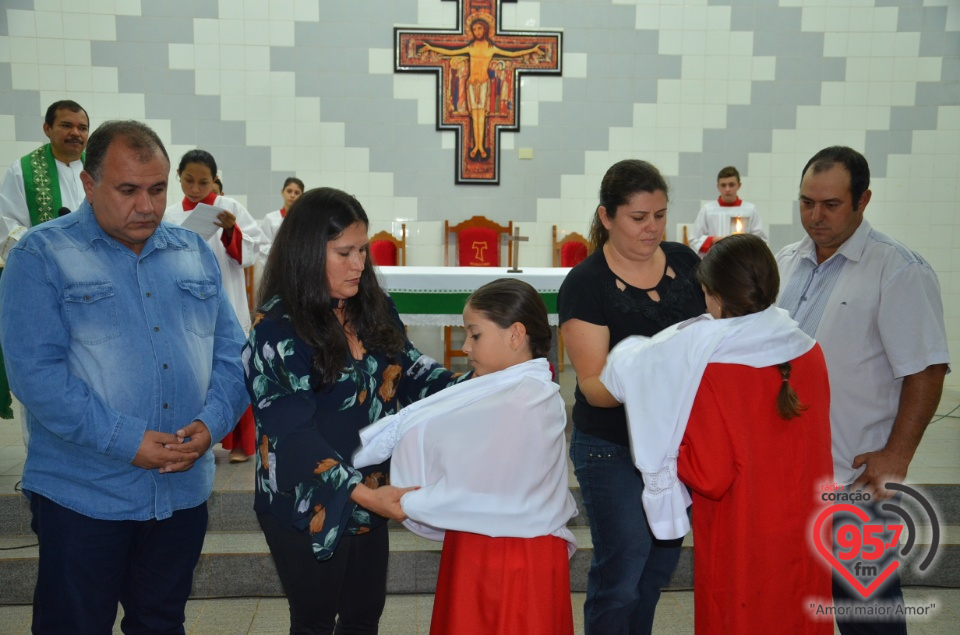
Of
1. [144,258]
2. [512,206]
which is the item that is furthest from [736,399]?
[512,206]

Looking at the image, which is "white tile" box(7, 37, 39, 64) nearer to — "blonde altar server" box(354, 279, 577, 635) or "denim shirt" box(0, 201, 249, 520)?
"denim shirt" box(0, 201, 249, 520)

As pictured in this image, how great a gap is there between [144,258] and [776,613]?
1618mm

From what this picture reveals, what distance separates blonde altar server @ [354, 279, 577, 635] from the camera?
166cm

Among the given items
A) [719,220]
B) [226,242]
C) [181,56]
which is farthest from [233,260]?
[719,220]

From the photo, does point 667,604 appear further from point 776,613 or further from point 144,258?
point 144,258

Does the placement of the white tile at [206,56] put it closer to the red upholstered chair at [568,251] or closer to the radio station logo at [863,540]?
the red upholstered chair at [568,251]

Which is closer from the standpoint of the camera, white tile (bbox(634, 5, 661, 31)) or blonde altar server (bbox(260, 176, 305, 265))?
blonde altar server (bbox(260, 176, 305, 265))

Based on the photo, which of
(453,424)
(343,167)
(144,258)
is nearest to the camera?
(453,424)

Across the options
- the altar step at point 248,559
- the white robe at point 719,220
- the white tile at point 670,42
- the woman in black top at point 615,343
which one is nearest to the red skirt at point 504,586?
the woman in black top at point 615,343

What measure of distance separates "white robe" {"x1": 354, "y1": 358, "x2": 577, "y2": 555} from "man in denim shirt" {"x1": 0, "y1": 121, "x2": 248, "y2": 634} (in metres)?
0.50

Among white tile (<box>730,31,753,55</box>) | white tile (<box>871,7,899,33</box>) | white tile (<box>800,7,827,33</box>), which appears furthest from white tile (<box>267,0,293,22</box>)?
white tile (<box>871,7,899,33</box>)

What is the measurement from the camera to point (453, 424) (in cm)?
167

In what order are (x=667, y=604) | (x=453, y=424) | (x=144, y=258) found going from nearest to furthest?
(x=453, y=424), (x=144, y=258), (x=667, y=604)

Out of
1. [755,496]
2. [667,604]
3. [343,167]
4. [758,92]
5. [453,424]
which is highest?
[758,92]
